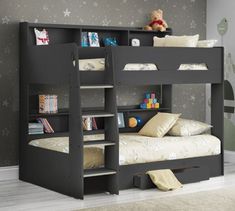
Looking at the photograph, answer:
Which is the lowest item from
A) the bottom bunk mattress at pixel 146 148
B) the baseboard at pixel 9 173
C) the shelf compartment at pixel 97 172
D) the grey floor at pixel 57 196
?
the grey floor at pixel 57 196

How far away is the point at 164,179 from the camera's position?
16.7 feet

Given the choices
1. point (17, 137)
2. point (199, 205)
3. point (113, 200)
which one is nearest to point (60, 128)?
point (17, 137)

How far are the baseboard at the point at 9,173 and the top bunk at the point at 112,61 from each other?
33.0 inches

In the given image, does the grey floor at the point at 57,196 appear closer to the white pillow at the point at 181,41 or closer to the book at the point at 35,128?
the book at the point at 35,128

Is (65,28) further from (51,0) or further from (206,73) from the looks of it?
(206,73)

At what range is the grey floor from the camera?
4.50m

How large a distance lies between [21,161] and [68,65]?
1.24 meters

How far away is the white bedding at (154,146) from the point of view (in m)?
5.03

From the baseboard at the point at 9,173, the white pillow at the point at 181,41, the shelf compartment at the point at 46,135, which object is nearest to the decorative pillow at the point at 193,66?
the white pillow at the point at 181,41

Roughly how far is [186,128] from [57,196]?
1532 mm

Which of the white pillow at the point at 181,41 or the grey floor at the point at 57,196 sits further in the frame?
the white pillow at the point at 181,41

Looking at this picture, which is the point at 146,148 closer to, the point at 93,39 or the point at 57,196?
the point at 57,196

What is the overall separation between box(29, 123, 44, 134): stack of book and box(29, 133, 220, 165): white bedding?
15 cm

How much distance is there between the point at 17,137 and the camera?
564 centimetres
